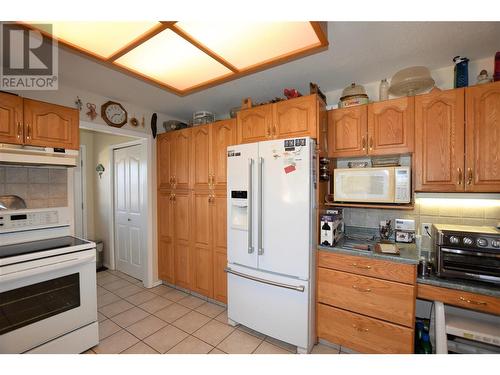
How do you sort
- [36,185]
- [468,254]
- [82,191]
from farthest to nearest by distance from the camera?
[82,191]
[36,185]
[468,254]

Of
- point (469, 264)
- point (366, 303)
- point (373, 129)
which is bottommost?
point (366, 303)

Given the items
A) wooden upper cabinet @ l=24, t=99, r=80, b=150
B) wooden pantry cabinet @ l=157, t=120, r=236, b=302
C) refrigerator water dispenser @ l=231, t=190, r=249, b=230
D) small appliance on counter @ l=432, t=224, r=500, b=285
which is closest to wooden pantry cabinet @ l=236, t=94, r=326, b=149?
wooden pantry cabinet @ l=157, t=120, r=236, b=302

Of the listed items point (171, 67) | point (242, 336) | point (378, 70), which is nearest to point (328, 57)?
point (378, 70)

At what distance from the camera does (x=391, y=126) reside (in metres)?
1.85

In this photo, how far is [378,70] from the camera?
1969mm

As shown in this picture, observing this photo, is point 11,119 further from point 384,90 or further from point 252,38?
point 384,90

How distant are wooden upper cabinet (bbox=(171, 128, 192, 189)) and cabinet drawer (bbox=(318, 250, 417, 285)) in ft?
5.97

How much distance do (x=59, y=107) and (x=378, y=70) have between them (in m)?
2.84

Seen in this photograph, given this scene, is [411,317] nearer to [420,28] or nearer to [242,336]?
[242,336]

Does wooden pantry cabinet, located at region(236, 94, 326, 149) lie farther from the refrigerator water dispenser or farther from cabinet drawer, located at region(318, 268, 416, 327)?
cabinet drawer, located at region(318, 268, 416, 327)

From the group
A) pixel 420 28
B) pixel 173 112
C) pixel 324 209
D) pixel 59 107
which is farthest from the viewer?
pixel 173 112

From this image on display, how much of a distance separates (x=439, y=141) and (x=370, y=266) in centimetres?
110

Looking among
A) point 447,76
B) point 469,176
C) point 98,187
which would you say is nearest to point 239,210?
point 469,176
